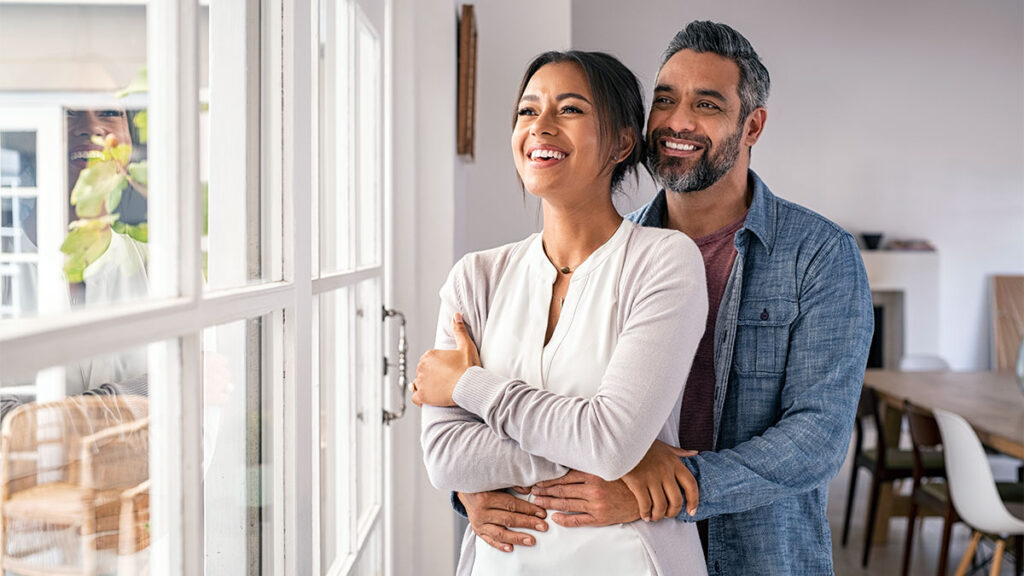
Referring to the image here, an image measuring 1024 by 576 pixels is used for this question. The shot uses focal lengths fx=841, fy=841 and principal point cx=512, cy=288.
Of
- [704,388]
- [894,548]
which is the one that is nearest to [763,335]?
[704,388]

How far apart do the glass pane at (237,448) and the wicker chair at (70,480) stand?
0.16 m

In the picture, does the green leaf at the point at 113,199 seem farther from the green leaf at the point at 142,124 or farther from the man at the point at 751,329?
the man at the point at 751,329

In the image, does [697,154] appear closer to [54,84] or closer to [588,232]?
[588,232]

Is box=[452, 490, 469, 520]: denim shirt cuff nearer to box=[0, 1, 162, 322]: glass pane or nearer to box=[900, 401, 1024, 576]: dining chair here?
box=[0, 1, 162, 322]: glass pane

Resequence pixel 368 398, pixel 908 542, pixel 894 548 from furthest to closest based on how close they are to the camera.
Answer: pixel 894 548
pixel 908 542
pixel 368 398

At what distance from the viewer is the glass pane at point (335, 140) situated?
4.70 feet

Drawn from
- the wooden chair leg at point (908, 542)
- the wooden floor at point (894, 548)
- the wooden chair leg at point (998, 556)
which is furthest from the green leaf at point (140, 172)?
the wooden floor at point (894, 548)

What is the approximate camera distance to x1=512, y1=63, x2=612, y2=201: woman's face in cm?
121

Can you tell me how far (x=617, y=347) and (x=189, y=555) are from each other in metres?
0.58

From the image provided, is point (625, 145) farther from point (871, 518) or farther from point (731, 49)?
point (871, 518)

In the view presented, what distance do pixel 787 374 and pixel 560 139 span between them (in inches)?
21.1

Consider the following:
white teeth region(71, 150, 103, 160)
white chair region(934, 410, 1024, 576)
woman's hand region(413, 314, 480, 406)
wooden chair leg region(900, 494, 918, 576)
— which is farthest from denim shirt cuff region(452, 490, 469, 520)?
wooden chair leg region(900, 494, 918, 576)

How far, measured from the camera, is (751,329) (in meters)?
1.38

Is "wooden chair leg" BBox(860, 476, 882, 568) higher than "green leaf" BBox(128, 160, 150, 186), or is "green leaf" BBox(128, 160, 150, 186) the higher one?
"green leaf" BBox(128, 160, 150, 186)
